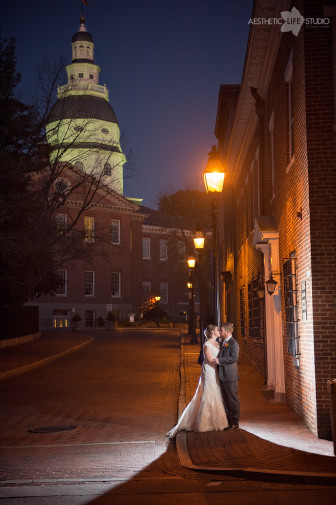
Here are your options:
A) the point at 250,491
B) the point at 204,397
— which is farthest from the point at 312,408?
the point at 250,491

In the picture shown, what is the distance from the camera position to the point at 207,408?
10680mm

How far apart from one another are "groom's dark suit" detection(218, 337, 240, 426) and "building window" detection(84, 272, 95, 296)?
2037 inches

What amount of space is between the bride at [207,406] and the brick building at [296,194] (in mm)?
1362

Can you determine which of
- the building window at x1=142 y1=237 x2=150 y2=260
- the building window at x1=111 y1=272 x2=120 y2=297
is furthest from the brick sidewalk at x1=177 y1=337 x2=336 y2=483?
the building window at x1=142 y1=237 x2=150 y2=260

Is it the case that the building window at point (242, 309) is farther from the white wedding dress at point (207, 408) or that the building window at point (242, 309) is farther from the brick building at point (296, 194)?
the white wedding dress at point (207, 408)

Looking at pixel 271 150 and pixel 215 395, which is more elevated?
pixel 271 150

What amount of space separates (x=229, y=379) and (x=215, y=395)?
344 mm

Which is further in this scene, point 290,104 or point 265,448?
point 290,104

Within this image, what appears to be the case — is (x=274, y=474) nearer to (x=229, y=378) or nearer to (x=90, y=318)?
(x=229, y=378)

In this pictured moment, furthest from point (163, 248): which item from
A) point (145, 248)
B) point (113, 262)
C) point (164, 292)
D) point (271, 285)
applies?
point (271, 285)

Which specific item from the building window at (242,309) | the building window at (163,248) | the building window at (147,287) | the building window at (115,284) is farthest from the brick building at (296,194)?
the building window at (163,248)

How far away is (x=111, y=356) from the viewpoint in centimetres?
2731

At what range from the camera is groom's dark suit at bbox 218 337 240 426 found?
10.8 m

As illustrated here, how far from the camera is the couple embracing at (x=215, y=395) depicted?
34.8 feet
